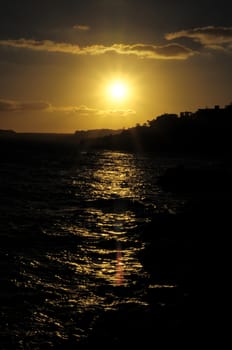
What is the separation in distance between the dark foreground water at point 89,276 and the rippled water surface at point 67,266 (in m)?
0.04

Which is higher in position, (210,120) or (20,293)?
(210,120)

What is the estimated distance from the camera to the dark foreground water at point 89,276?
1426 cm

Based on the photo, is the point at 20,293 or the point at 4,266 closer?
the point at 20,293

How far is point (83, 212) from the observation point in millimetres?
39719

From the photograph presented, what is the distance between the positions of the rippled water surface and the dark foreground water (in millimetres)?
38

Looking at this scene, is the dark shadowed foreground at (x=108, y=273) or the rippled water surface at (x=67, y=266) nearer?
the dark shadowed foreground at (x=108, y=273)

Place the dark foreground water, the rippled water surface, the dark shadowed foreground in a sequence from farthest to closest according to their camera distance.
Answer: the rippled water surface < the dark foreground water < the dark shadowed foreground

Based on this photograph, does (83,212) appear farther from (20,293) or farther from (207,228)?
(20,293)

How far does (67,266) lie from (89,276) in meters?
1.93

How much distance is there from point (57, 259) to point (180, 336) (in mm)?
11802

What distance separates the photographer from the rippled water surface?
15367mm

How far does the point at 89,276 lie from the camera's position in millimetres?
20844

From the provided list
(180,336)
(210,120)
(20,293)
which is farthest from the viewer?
(210,120)

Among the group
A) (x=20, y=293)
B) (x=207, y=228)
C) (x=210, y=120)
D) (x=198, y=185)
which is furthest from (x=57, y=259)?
(x=210, y=120)
